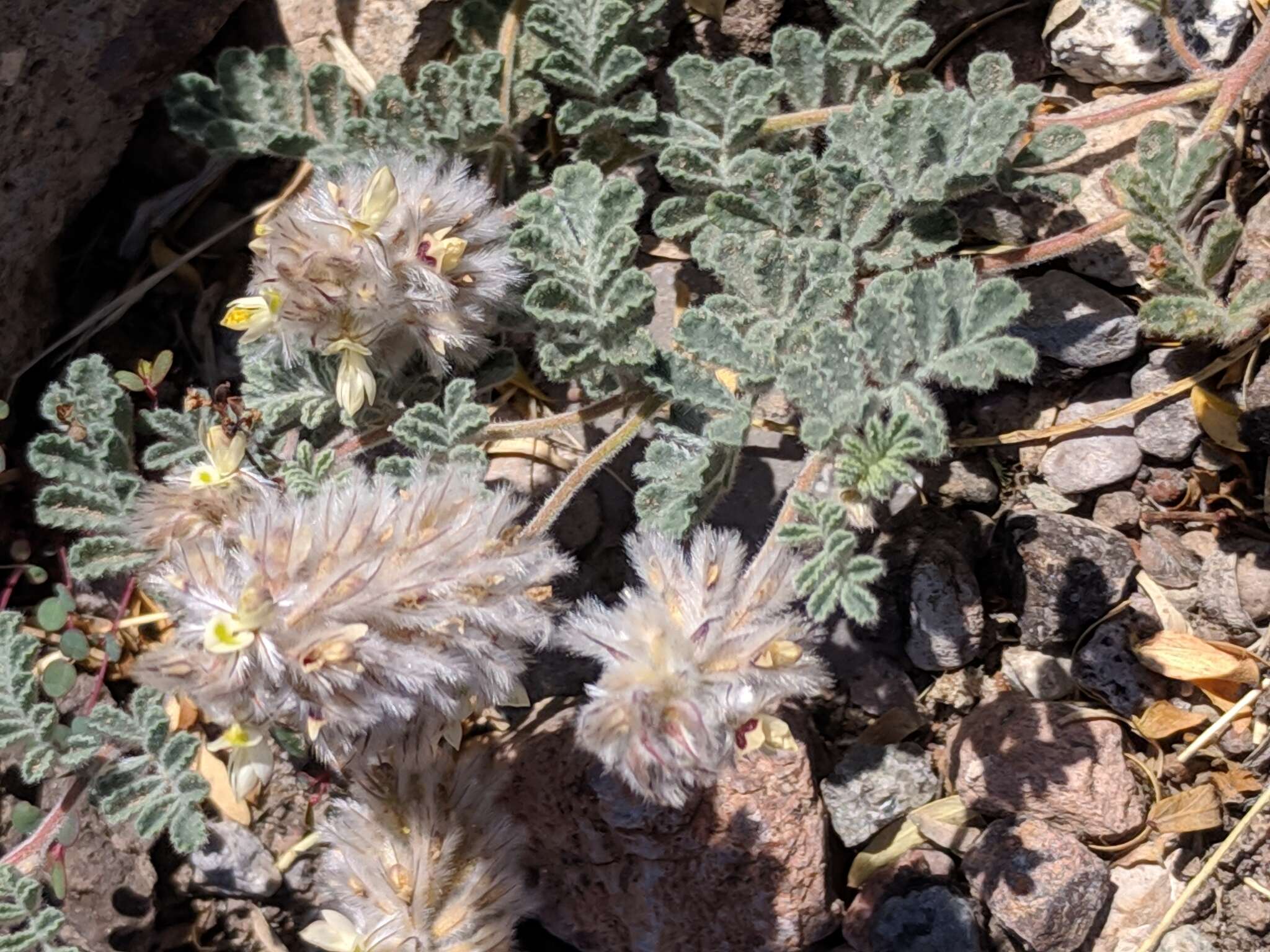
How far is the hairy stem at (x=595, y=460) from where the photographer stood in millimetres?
3385

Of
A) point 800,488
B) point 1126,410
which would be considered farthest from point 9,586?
point 1126,410

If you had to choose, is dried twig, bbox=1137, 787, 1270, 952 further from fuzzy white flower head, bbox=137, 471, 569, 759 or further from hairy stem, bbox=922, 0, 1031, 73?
hairy stem, bbox=922, 0, 1031, 73

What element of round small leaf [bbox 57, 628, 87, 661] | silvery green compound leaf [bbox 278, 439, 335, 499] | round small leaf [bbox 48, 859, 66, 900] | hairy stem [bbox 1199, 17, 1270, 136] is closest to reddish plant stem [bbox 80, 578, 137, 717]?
round small leaf [bbox 57, 628, 87, 661]

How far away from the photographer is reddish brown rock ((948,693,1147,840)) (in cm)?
356

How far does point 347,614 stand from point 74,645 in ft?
5.74

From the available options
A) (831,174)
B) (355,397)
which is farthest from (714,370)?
(355,397)

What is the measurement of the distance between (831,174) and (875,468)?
104 cm

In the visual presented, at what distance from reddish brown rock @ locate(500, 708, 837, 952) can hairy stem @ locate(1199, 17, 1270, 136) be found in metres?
2.23

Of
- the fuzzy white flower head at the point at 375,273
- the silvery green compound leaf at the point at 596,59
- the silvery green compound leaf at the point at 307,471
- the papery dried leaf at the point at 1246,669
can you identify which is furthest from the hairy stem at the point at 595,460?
the papery dried leaf at the point at 1246,669

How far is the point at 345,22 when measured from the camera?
4.15 m

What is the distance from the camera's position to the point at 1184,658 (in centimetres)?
356

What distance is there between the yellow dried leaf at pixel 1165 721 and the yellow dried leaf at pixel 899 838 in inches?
22.7

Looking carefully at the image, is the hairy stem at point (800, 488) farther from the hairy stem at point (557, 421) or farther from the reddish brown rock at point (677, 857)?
the reddish brown rock at point (677, 857)

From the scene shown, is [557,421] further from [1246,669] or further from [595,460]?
[1246,669]
